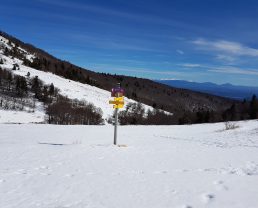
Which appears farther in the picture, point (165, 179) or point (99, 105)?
point (99, 105)

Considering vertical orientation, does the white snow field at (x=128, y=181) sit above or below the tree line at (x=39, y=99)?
below

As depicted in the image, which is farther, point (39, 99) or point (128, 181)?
point (39, 99)

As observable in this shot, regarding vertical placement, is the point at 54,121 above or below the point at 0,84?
below

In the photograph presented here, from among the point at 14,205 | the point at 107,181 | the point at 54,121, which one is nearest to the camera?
the point at 14,205

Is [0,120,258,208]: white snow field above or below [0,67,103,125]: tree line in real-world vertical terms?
below

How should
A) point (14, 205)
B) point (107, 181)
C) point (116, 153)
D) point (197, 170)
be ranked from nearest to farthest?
point (14, 205)
point (107, 181)
point (197, 170)
point (116, 153)

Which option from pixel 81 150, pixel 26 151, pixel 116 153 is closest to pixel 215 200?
pixel 116 153

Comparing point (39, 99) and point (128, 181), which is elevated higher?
point (39, 99)

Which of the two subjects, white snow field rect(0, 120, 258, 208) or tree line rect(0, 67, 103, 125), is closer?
white snow field rect(0, 120, 258, 208)

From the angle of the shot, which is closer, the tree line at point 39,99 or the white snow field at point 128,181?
the white snow field at point 128,181

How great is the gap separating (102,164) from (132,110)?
161m

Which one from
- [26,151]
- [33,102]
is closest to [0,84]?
[33,102]

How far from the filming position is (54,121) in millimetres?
108875

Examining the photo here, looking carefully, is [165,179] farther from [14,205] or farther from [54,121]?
[54,121]
